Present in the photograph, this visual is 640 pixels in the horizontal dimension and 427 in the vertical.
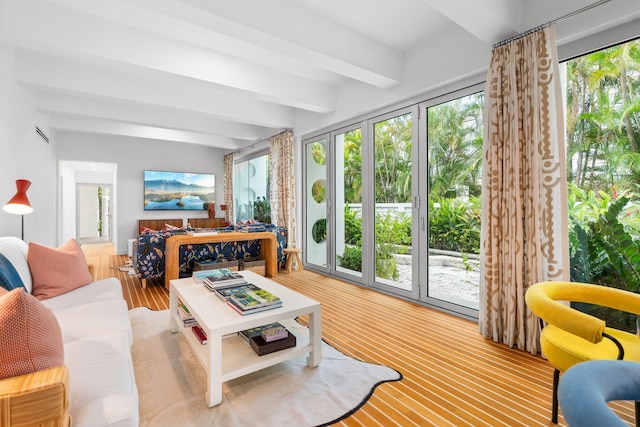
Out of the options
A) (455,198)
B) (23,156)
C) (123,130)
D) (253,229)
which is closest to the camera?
(455,198)

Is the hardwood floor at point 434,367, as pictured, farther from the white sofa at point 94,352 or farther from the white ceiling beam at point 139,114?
the white ceiling beam at point 139,114

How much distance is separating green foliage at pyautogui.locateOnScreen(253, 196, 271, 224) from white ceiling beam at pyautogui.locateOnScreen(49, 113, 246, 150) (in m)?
1.39

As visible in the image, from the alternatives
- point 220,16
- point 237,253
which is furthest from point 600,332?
point 237,253

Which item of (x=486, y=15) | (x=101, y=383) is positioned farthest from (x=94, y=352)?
(x=486, y=15)

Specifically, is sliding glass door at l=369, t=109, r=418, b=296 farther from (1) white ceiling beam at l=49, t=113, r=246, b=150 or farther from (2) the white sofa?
(1) white ceiling beam at l=49, t=113, r=246, b=150

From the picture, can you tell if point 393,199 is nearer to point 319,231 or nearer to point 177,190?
point 319,231

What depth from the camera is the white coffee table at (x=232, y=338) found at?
1622 mm

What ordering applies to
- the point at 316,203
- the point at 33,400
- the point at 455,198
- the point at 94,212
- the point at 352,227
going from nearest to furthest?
1. the point at 33,400
2. the point at 455,198
3. the point at 352,227
4. the point at 316,203
5. the point at 94,212

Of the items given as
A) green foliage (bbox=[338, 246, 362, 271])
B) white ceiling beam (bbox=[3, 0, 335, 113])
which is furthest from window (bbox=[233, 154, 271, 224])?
white ceiling beam (bbox=[3, 0, 335, 113])

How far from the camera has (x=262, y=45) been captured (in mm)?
2627

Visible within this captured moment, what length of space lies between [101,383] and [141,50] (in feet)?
9.86

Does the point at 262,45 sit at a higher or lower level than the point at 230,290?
higher

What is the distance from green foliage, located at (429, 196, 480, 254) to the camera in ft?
9.80

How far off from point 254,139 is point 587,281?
18.6 ft
